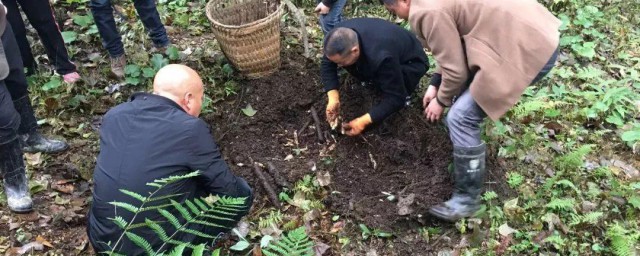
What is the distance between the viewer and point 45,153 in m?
4.33

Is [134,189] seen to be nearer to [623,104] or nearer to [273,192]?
[273,192]

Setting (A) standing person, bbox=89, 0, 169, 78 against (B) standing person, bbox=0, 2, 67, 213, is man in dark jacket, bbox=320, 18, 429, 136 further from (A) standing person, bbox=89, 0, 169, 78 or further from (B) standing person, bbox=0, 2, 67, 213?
(B) standing person, bbox=0, 2, 67, 213

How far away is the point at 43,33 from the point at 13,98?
0.90 metres

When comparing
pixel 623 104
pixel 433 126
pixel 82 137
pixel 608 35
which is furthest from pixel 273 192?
pixel 608 35

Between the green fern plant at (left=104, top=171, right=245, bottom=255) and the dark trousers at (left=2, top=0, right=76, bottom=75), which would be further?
the dark trousers at (left=2, top=0, right=76, bottom=75)

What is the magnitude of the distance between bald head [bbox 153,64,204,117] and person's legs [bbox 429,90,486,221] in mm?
1633

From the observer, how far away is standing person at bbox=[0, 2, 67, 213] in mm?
3527

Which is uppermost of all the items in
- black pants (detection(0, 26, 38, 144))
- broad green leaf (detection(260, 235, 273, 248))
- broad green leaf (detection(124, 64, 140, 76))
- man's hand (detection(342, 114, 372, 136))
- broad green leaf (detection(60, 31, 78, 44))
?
black pants (detection(0, 26, 38, 144))

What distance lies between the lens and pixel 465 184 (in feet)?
11.8

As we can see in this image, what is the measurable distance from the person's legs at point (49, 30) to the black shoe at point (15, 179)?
143cm

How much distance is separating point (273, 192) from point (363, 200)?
0.66m

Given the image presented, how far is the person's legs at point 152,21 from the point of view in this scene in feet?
16.8

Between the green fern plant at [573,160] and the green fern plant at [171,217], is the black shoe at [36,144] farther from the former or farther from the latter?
the green fern plant at [573,160]

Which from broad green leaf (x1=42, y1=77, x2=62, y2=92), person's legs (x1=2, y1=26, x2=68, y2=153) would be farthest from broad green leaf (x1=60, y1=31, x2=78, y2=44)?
person's legs (x1=2, y1=26, x2=68, y2=153)
